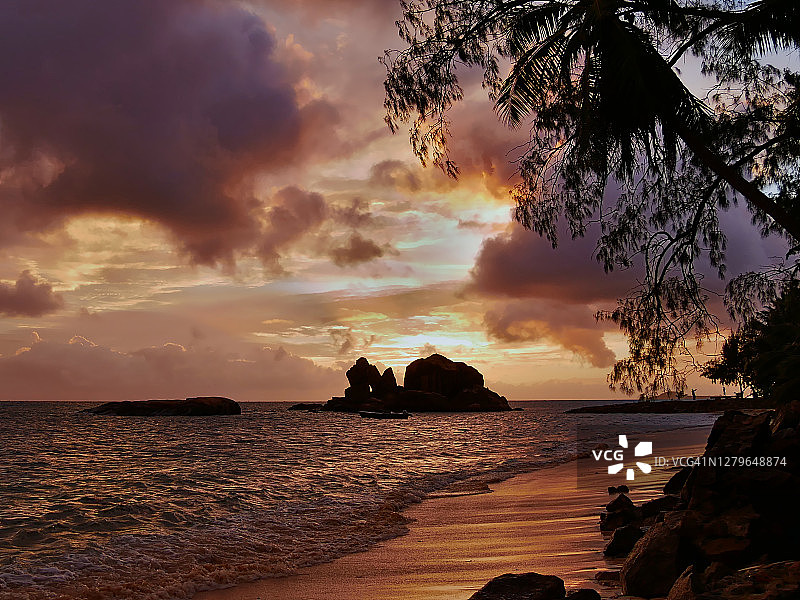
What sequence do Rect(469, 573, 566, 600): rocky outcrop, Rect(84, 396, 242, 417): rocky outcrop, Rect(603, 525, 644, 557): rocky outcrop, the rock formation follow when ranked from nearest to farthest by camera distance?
Rect(469, 573, 566, 600): rocky outcrop
the rock formation
Rect(603, 525, 644, 557): rocky outcrop
Rect(84, 396, 242, 417): rocky outcrop

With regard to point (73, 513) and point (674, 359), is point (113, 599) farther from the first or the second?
point (674, 359)

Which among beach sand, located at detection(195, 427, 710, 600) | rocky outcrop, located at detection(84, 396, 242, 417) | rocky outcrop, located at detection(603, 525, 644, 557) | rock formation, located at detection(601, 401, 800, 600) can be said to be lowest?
rocky outcrop, located at detection(84, 396, 242, 417)

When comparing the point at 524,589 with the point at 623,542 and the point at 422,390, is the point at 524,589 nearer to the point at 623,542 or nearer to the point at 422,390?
the point at 623,542

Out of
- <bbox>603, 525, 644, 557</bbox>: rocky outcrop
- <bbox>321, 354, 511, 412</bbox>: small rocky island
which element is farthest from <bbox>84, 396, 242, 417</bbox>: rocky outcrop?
<bbox>603, 525, 644, 557</bbox>: rocky outcrop

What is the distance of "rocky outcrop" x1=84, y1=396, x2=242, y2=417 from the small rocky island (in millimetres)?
24282

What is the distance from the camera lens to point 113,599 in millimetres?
6652

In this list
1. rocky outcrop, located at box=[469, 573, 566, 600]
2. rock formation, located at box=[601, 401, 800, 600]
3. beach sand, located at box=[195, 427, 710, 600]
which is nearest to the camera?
rocky outcrop, located at box=[469, 573, 566, 600]

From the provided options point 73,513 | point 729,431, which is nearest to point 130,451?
point 73,513

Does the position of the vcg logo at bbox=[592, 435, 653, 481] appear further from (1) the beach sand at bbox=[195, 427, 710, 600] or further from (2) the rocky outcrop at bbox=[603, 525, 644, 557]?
(2) the rocky outcrop at bbox=[603, 525, 644, 557]

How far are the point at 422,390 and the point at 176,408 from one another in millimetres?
51409

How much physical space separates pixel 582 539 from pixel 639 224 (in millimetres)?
6817

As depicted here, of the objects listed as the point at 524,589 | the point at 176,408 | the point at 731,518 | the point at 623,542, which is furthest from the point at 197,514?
the point at 176,408

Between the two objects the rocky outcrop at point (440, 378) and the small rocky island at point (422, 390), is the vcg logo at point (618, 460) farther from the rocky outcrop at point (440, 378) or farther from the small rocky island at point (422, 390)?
the rocky outcrop at point (440, 378)

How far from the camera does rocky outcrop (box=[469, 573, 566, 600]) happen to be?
4609 mm
